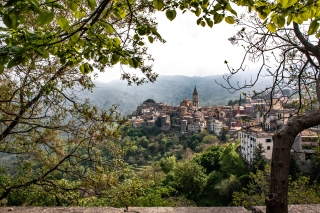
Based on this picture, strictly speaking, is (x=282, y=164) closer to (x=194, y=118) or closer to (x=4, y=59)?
(x=4, y=59)

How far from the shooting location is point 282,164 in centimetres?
135

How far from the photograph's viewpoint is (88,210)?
6.08 ft

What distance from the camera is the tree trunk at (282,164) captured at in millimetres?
1294

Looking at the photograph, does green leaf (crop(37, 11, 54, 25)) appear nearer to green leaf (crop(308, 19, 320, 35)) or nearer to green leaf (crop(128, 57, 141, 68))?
green leaf (crop(128, 57, 141, 68))

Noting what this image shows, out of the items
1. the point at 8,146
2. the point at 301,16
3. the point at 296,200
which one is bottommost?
the point at 296,200

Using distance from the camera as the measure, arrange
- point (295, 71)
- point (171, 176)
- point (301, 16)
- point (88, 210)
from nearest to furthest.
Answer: point (301, 16), point (88, 210), point (295, 71), point (171, 176)

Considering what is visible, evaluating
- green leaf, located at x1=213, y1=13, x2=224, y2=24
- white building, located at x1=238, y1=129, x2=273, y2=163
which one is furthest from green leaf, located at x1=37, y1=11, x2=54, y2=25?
white building, located at x1=238, y1=129, x2=273, y2=163

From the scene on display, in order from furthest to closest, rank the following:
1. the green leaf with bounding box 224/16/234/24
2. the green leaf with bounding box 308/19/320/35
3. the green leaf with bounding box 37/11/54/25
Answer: the green leaf with bounding box 224/16/234/24 < the green leaf with bounding box 308/19/320/35 < the green leaf with bounding box 37/11/54/25

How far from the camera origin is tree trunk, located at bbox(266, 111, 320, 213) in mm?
1294

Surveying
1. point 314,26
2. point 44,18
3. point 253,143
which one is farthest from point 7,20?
point 253,143

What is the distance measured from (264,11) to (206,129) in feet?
153

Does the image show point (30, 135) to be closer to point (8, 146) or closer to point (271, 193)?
point (8, 146)

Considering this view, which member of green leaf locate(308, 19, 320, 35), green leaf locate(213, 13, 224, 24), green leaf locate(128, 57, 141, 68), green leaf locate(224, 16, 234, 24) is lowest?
green leaf locate(128, 57, 141, 68)

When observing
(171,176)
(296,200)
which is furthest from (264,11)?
(171,176)
